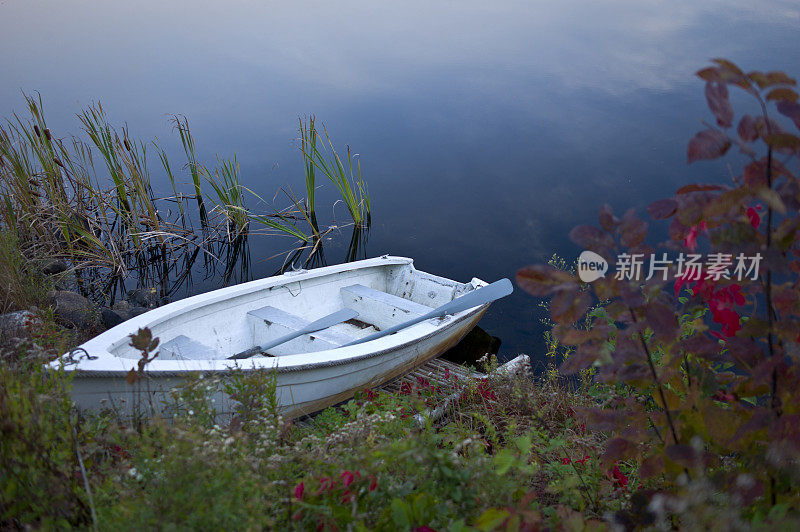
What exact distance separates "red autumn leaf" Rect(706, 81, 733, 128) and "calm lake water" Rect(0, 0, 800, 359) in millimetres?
4853

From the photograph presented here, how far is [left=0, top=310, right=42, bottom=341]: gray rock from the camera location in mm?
3639

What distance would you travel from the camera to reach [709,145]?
1212mm

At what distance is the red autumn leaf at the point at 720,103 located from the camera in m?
1.20

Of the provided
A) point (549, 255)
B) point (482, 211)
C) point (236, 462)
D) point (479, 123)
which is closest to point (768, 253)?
point (236, 462)

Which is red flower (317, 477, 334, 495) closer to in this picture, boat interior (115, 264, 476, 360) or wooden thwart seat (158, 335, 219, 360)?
boat interior (115, 264, 476, 360)

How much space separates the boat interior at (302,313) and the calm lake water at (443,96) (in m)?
1.31

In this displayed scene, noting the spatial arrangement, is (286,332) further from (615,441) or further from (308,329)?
(615,441)

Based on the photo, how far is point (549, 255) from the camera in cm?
772

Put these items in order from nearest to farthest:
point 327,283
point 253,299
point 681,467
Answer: point 681,467 < point 253,299 < point 327,283

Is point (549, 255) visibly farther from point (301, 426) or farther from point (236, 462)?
point (236, 462)

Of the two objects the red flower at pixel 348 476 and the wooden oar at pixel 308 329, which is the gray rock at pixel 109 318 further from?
the red flower at pixel 348 476

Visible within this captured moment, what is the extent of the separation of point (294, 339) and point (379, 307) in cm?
93

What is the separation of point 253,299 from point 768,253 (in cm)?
392

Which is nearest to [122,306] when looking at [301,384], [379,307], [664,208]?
[379,307]
